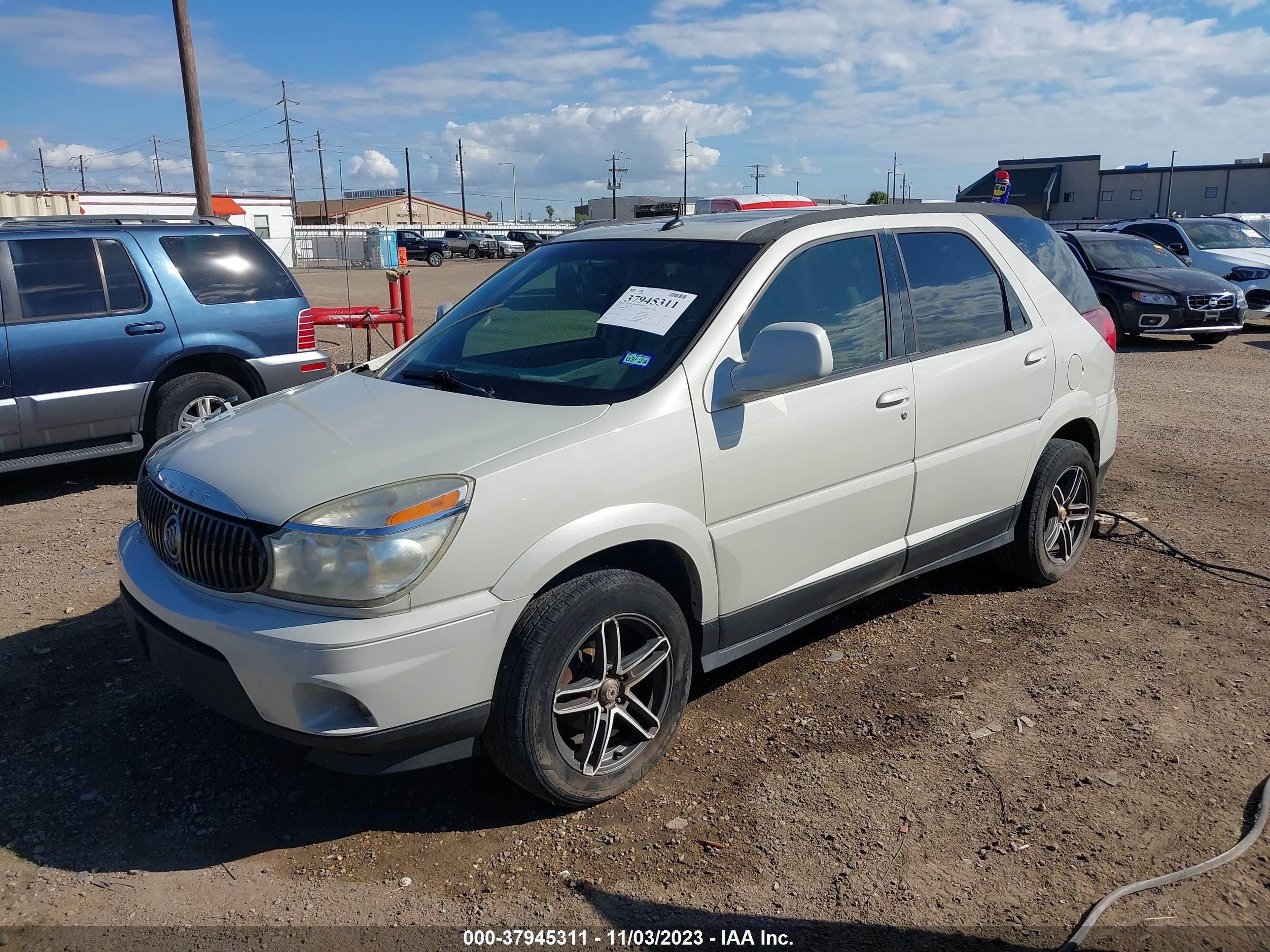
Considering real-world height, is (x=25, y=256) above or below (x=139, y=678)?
above

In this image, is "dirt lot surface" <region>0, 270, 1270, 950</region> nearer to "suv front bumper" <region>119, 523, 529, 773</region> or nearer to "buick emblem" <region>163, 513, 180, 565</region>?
"suv front bumper" <region>119, 523, 529, 773</region>

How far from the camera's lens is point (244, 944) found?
268cm

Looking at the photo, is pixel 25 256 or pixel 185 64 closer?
pixel 25 256

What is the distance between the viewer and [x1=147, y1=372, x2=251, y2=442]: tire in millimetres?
7277

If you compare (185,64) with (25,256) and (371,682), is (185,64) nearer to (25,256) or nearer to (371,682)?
(25,256)

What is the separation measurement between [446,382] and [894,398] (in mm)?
1794

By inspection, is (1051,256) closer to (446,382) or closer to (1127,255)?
(446,382)

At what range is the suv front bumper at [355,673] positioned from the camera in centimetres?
272

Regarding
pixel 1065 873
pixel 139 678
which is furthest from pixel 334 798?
pixel 1065 873

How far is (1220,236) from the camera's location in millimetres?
18703

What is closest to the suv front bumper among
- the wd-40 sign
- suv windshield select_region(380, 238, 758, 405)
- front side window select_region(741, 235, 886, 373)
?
suv windshield select_region(380, 238, 758, 405)

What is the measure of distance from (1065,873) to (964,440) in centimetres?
199

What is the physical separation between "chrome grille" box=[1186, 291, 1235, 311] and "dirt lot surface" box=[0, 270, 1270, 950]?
10.7 m

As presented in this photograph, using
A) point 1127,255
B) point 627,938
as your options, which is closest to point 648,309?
point 627,938
